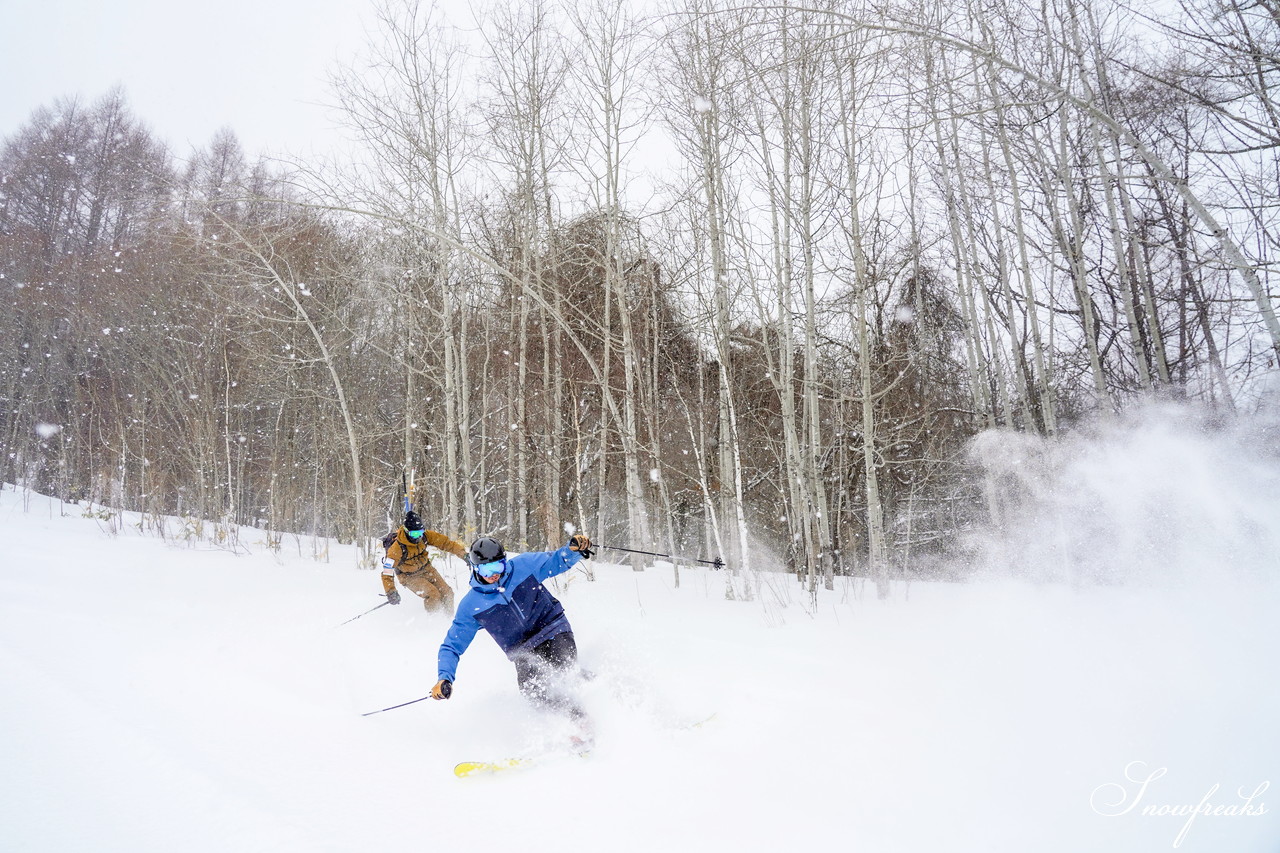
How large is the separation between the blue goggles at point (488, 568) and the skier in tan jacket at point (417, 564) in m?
2.55

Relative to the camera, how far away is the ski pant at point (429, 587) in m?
6.80

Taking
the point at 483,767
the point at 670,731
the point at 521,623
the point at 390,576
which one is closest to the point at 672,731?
the point at 670,731

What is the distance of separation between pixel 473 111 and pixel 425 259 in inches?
109

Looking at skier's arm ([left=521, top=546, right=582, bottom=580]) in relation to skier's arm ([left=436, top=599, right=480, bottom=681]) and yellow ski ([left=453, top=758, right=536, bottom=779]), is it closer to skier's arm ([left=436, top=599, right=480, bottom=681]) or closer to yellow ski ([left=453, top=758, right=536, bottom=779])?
skier's arm ([left=436, top=599, right=480, bottom=681])

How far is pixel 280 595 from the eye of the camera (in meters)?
7.37

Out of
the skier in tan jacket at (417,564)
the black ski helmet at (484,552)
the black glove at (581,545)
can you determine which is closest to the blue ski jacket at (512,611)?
the black ski helmet at (484,552)

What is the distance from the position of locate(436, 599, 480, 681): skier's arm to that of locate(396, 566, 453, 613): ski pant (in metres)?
2.85

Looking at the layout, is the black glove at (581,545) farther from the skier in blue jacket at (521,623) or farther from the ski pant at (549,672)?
the ski pant at (549,672)

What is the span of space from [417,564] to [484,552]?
125 inches

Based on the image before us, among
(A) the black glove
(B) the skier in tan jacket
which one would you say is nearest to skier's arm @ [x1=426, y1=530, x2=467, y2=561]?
(B) the skier in tan jacket

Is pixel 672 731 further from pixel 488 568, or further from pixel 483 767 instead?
pixel 488 568

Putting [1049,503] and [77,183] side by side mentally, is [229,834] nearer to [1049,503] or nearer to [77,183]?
[1049,503]

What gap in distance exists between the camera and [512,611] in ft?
14.3

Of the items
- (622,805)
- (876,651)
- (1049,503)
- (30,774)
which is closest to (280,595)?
(30,774)
